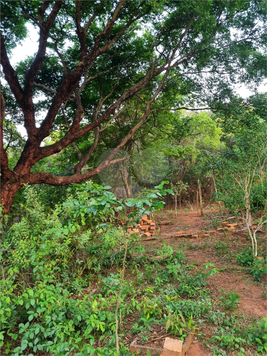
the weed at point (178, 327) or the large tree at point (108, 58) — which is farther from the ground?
the large tree at point (108, 58)

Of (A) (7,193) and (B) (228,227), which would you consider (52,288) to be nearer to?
(A) (7,193)

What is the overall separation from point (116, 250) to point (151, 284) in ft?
3.31

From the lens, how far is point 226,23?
5.41 meters

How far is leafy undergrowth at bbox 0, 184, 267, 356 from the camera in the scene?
201 cm

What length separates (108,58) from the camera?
5910 mm

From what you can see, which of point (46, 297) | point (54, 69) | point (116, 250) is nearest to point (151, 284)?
point (116, 250)

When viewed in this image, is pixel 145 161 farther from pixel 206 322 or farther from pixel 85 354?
pixel 85 354

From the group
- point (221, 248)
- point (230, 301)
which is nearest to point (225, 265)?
point (221, 248)

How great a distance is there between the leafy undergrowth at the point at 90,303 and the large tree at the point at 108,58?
1896 millimetres

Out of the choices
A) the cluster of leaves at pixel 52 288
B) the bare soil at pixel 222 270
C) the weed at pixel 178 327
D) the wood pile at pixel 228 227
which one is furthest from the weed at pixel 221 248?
the weed at pixel 178 327

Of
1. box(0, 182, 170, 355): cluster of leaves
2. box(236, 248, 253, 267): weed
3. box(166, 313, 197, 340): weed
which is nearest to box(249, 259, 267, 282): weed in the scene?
box(236, 248, 253, 267): weed

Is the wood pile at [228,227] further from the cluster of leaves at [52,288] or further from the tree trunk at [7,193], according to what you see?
the tree trunk at [7,193]

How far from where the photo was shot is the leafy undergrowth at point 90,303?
2010 millimetres

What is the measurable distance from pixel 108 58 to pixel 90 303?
216 inches
